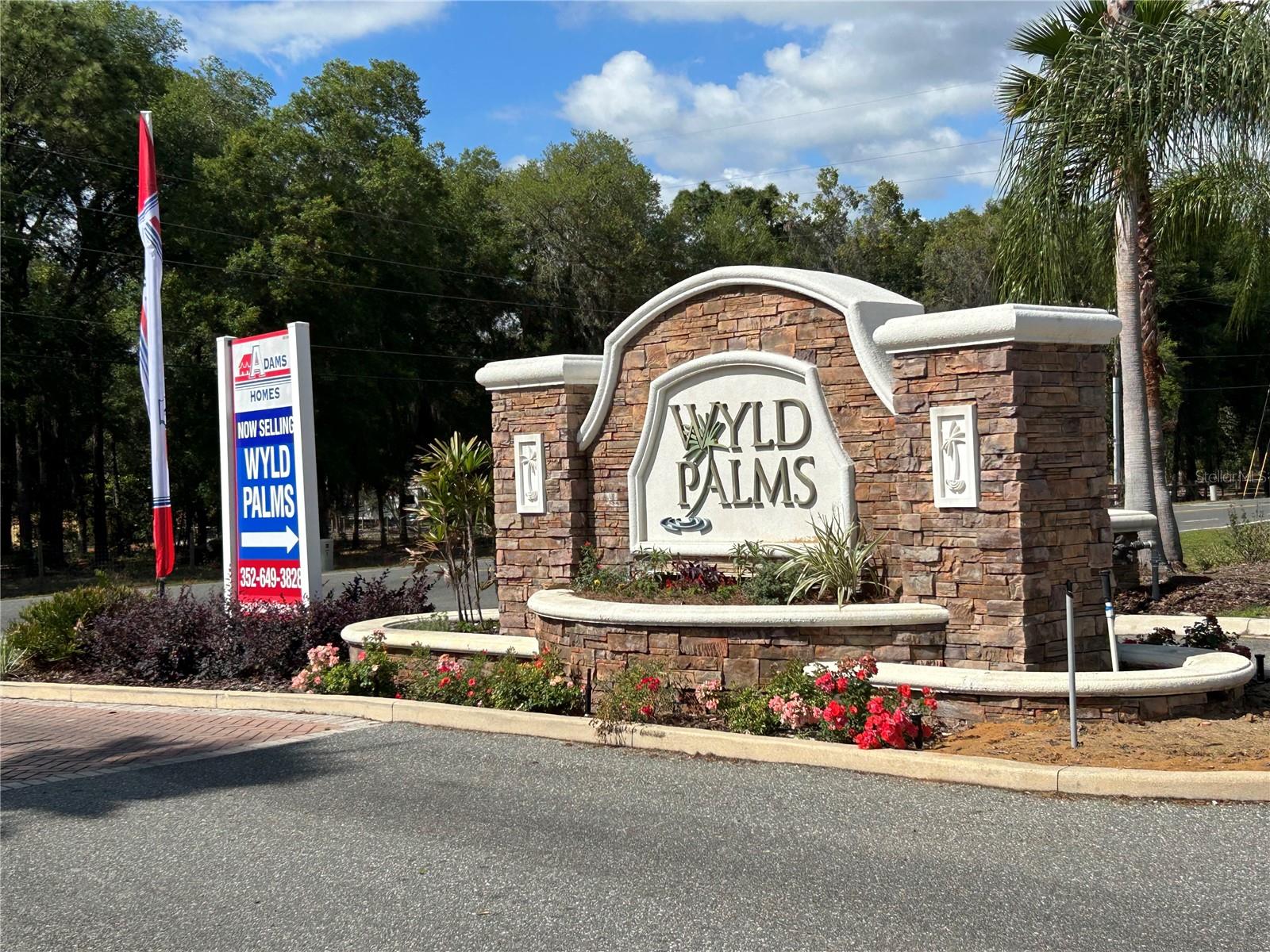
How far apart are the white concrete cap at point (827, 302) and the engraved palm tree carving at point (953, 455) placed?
26.3 inches

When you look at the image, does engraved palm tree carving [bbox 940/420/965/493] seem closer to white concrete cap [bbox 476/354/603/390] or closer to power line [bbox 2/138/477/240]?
white concrete cap [bbox 476/354/603/390]

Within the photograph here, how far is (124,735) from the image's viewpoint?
397 inches

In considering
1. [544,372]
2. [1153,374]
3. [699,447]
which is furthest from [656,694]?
[1153,374]

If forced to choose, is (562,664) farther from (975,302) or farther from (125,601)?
(975,302)

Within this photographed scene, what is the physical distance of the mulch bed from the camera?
43.0 ft

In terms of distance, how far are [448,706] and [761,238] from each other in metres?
41.8

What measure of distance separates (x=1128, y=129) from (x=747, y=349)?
5.75 meters

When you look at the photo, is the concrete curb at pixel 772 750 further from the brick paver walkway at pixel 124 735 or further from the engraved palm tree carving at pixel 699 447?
the engraved palm tree carving at pixel 699 447

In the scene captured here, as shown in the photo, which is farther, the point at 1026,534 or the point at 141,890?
the point at 1026,534

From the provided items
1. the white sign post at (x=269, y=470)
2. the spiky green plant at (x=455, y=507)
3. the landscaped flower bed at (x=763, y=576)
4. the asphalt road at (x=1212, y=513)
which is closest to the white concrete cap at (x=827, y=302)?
the landscaped flower bed at (x=763, y=576)

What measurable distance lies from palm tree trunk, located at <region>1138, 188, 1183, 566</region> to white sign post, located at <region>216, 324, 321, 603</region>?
9.84 metres

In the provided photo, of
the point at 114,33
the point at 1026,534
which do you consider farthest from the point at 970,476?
the point at 114,33

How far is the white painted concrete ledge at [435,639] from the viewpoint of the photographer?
414 inches

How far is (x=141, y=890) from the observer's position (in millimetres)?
5969
